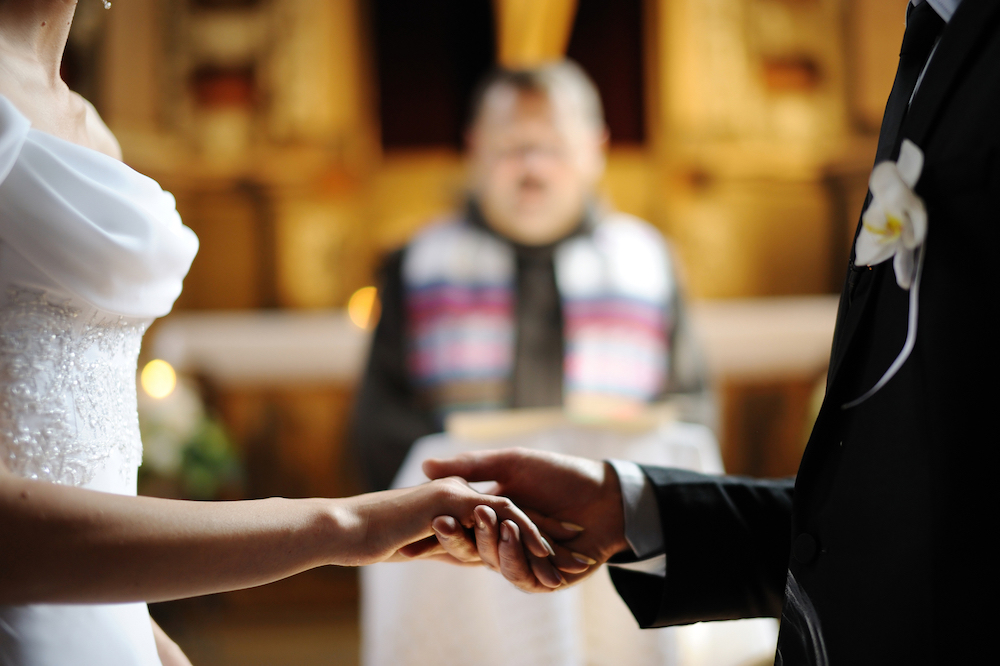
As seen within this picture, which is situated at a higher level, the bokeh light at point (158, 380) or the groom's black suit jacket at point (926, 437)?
the groom's black suit jacket at point (926, 437)

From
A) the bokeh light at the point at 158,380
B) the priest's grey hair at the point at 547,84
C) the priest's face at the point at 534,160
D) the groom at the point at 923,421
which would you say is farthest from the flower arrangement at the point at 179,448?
the groom at the point at 923,421

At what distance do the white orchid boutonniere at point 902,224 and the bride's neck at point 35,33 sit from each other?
931 millimetres

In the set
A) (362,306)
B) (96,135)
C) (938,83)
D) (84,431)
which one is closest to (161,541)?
(84,431)

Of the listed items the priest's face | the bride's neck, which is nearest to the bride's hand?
the bride's neck

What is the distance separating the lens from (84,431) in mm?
921

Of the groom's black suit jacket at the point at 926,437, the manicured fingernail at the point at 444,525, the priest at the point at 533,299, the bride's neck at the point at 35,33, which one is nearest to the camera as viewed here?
the groom's black suit jacket at the point at 926,437

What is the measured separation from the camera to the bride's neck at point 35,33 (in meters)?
0.94

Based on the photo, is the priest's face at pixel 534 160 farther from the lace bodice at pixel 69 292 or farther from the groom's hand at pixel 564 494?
the lace bodice at pixel 69 292

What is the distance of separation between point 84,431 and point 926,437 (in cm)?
88

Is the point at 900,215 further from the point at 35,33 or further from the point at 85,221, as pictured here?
the point at 35,33

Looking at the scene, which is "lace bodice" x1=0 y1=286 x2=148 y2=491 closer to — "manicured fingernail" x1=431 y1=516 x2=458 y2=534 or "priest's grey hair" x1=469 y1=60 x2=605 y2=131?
"manicured fingernail" x1=431 y1=516 x2=458 y2=534

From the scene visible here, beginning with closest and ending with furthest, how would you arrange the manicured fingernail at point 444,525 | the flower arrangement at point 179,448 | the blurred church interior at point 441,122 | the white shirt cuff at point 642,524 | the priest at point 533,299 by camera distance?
the manicured fingernail at point 444,525 → the white shirt cuff at point 642,524 → the priest at point 533,299 → the flower arrangement at point 179,448 → the blurred church interior at point 441,122

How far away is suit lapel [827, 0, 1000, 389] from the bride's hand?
1.49 ft

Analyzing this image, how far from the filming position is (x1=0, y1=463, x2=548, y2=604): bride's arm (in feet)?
2.55
